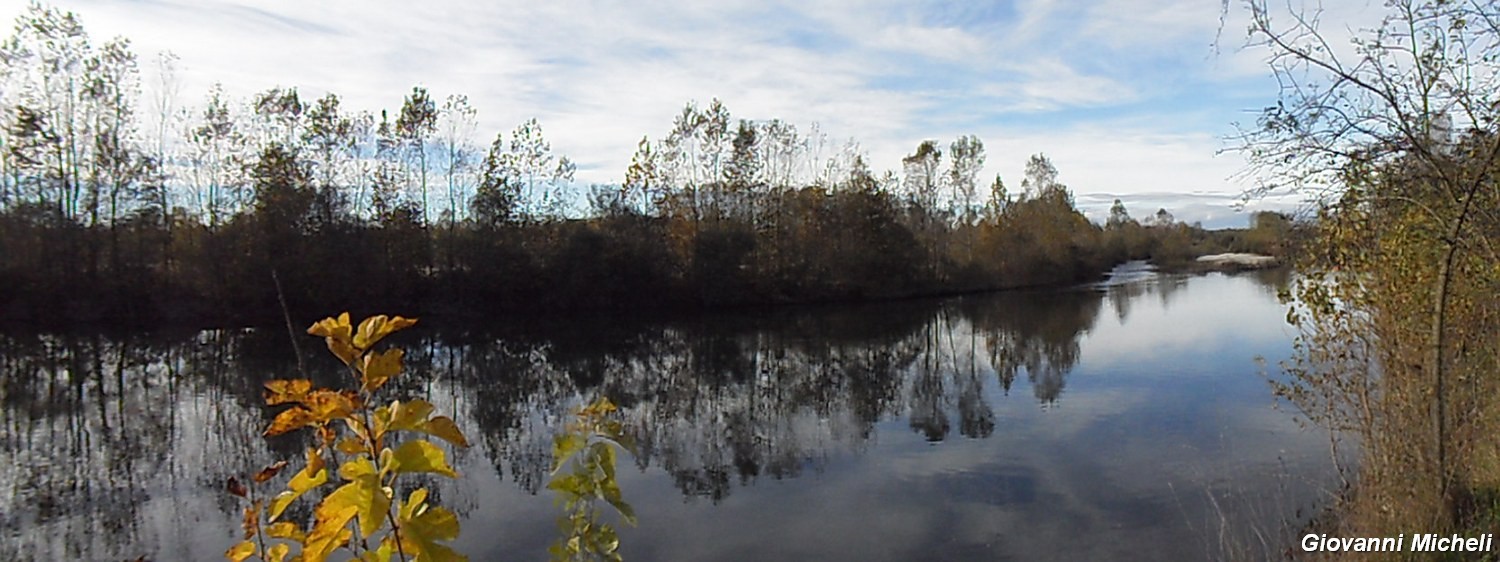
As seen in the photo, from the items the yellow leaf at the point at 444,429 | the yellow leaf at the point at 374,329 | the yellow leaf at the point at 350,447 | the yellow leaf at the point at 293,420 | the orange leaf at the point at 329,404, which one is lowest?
the yellow leaf at the point at 350,447

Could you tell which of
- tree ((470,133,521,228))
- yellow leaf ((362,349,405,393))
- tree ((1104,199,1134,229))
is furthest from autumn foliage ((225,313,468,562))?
tree ((1104,199,1134,229))

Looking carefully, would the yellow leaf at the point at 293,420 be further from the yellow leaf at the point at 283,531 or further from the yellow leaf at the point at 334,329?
the yellow leaf at the point at 283,531

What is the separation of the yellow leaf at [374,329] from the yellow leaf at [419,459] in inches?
6.1

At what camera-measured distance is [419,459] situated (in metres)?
1.28

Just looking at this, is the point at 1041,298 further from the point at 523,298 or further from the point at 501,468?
the point at 501,468

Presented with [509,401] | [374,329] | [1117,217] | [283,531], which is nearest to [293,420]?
[374,329]

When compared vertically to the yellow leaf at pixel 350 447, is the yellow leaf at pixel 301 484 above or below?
below

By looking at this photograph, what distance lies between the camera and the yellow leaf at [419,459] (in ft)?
4.17

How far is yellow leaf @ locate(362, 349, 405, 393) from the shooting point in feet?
4.29

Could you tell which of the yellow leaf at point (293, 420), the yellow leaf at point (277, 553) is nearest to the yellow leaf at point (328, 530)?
the yellow leaf at point (293, 420)

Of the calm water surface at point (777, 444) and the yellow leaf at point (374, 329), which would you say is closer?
the yellow leaf at point (374, 329)

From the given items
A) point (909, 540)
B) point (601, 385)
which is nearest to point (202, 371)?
point (601, 385)

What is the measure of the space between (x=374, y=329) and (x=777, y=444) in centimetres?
953

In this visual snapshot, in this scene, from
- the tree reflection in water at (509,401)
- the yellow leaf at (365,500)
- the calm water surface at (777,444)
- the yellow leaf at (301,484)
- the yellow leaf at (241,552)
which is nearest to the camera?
the yellow leaf at (365,500)
